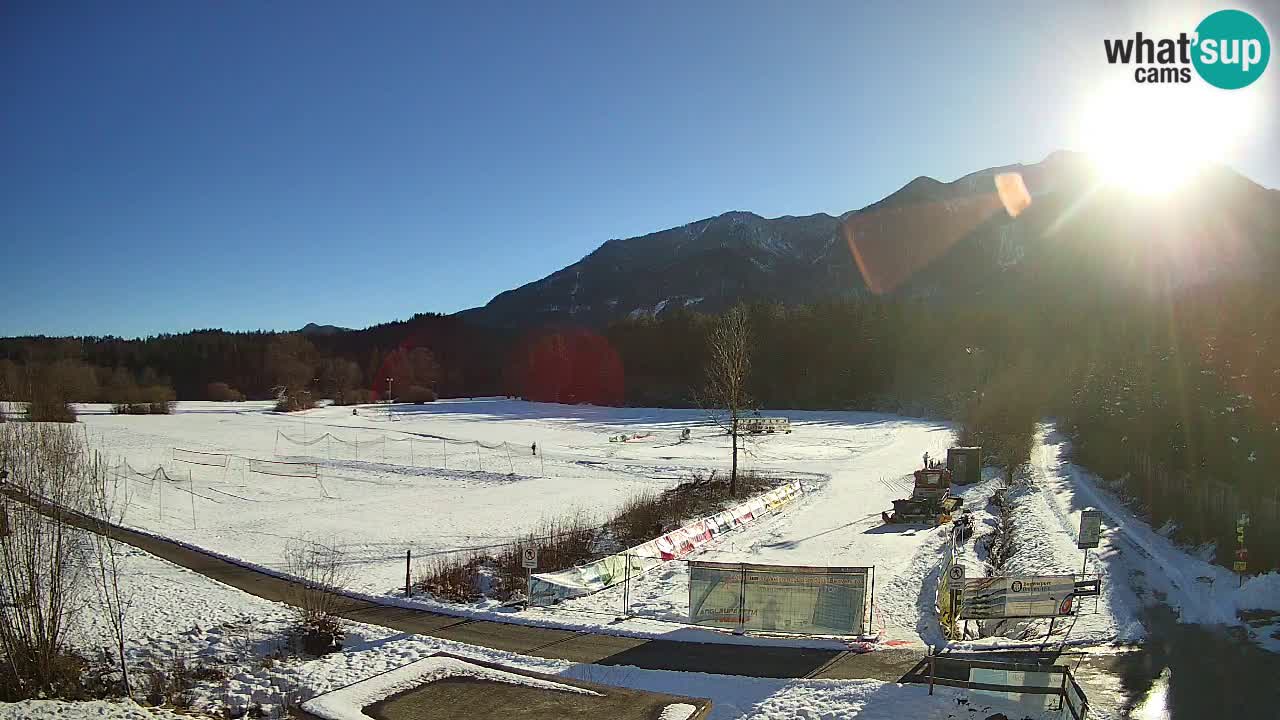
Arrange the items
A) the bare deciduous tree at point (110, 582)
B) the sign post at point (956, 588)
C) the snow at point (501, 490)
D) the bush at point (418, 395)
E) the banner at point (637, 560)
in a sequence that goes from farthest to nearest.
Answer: the bush at point (418, 395)
the snow at point (501, 490)
the banner at point (637, 560)
the sign post at point (956, 588)
the bare deciduous tree at point (110, 582)

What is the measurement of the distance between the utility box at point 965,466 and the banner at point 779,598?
2526 cm

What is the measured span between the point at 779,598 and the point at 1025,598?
526cm

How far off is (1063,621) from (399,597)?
52.4 feet

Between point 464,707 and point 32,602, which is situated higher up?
point 32,602

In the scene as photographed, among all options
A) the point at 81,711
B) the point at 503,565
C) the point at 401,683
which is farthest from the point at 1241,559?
the point at 81,711

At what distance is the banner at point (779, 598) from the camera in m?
15.9

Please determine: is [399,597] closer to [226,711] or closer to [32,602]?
[226,711]

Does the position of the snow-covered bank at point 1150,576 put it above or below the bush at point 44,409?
below

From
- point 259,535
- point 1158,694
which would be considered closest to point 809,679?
point 1158,694

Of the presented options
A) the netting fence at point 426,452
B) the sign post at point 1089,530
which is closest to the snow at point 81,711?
the sign post at point 1089,530

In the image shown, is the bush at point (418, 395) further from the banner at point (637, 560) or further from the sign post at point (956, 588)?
the sign post at point (956, 588)

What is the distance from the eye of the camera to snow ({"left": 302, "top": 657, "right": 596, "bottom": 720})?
12016 mm

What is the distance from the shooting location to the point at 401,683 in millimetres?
13023

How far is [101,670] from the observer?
13305 mm
